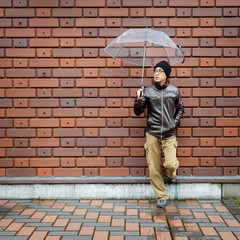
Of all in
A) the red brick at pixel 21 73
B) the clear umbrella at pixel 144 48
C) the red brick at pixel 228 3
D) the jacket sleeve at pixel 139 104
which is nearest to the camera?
the clear umbrella at pixel 144 48

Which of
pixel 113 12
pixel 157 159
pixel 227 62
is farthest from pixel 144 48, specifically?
pixel 157 159

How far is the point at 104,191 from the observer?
16.8 feet

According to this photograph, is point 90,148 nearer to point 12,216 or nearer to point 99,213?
point 99,213

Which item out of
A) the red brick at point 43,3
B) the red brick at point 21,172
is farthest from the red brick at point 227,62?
the red brick at point 21,172

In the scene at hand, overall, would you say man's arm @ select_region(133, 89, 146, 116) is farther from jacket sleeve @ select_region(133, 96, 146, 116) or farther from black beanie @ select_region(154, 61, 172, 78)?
black beanie @ select_region(154, 61, 172, 78)

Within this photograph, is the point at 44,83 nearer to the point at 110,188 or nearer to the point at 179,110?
the point at 110,188

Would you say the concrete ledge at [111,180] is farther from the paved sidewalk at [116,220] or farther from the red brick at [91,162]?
the paved sidewalk at [116,220]

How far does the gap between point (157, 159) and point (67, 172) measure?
1.46 m

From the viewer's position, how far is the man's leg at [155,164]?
4.70 m

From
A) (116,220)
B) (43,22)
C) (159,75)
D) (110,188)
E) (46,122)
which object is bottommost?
(116,220)

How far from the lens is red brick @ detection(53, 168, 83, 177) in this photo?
513cm

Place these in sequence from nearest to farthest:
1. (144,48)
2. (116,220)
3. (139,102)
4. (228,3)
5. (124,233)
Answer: (124,233) → (116,220) → (144,48) → (139,102) → (228,3)

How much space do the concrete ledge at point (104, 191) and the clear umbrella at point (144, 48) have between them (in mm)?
1943

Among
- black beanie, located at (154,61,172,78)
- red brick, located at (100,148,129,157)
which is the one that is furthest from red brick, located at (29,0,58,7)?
red brick, located at (100,148,129,157)
